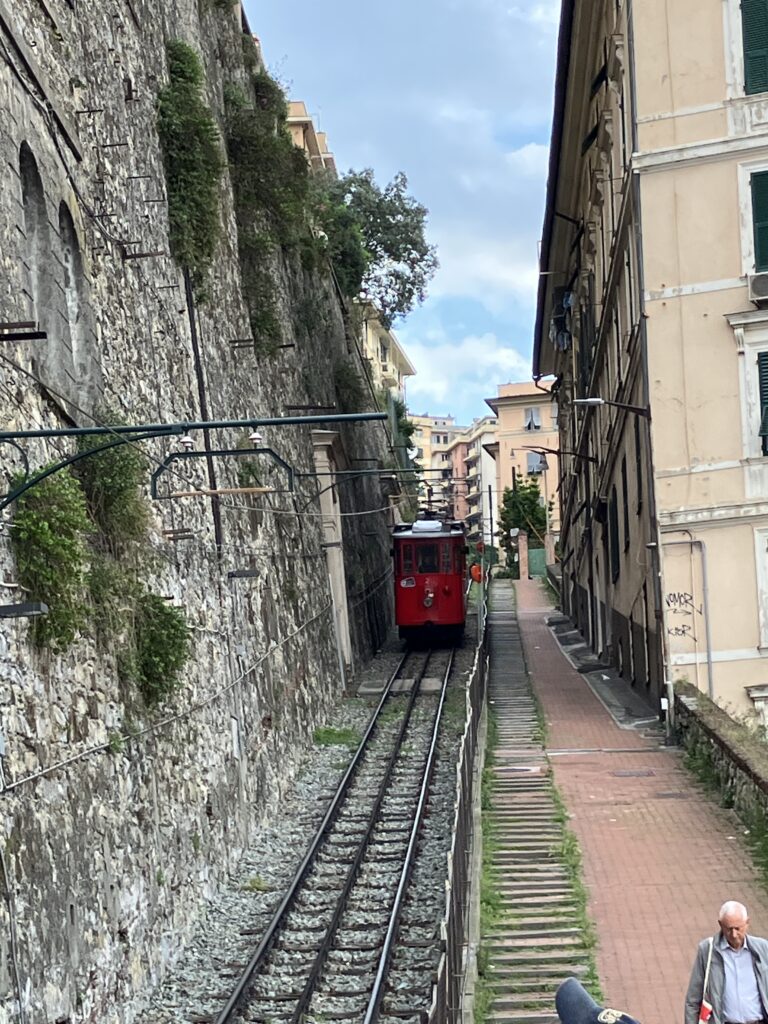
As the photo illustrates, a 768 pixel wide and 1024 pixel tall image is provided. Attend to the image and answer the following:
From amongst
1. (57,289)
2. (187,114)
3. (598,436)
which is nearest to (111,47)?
(187,114)

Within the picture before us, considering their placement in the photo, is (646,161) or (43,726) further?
(646,161)

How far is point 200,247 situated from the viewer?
20.3 metres

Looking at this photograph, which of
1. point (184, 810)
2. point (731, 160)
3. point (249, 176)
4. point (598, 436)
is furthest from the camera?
point (598, 436)

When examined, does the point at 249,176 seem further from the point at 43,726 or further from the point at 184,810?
the point at 43,726

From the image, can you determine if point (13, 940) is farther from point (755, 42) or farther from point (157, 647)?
point (755, 42)

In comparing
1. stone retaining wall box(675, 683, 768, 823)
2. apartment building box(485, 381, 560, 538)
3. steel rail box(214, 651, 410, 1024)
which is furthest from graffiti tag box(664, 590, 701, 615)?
apartment building box(485, 381, 560, 538)

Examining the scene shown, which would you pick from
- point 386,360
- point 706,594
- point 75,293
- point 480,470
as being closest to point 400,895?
point 75,293

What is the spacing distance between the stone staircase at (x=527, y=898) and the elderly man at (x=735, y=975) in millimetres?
3348

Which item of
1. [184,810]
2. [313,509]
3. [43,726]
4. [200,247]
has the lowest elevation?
[184,810]

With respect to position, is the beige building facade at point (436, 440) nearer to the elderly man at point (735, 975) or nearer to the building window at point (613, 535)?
the building window at point (613, 535)

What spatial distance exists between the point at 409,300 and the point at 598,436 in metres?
22.6

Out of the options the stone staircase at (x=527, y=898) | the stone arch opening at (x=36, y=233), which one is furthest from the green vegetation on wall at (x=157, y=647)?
the stone staircase at (x=527, y=898)

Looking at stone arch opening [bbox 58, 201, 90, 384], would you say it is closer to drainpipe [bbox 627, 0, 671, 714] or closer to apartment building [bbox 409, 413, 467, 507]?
drainpipe [bbox 627, 0, 671, 714]

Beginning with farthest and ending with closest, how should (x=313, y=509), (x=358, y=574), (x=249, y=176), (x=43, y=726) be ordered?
(x=358, y=574) < (x=313, y=509) < (x=249, y=176) < (x=43, y=726)
